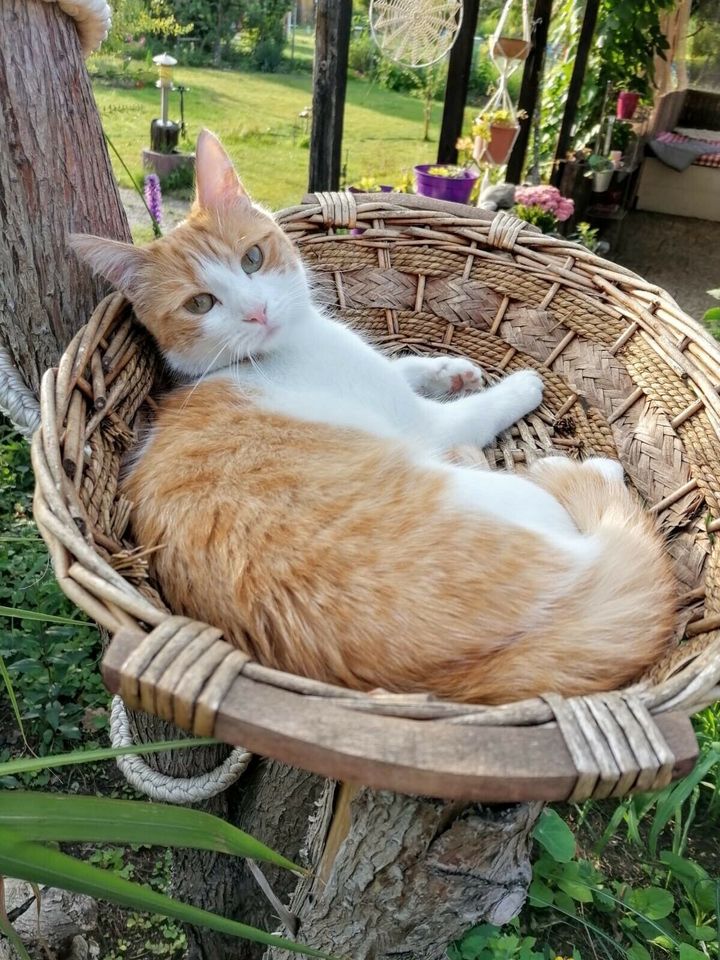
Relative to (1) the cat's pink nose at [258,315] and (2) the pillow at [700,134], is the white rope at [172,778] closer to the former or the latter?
(1) the cat's pink nose at [258,315]

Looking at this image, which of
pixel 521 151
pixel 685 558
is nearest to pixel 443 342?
pixel 685 558

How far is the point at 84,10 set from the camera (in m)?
1.08

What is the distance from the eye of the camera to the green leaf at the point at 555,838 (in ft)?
4.43

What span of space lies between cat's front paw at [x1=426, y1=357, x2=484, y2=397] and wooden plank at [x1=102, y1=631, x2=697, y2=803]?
1.05 metres

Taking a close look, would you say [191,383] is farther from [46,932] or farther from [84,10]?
[46,932]

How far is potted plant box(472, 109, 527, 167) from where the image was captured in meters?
3.58

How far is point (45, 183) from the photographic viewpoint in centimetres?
112

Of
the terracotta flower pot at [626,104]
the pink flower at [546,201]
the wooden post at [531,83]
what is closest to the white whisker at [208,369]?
the pink flower at [546,201]

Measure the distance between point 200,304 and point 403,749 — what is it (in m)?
0.93

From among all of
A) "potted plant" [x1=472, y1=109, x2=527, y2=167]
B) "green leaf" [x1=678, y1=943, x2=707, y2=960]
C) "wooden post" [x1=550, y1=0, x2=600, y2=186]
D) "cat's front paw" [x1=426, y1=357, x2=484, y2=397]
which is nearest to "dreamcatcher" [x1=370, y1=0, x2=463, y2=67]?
"potted plant" [x1=472, y1=109, x2=527, y2=167]

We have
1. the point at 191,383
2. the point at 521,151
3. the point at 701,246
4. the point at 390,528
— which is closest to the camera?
the point at 390,528

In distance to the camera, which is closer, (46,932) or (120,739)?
(120,739)

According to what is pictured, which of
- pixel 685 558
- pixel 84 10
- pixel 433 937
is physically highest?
pixel 84 10

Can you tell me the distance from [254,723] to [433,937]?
61 cm
